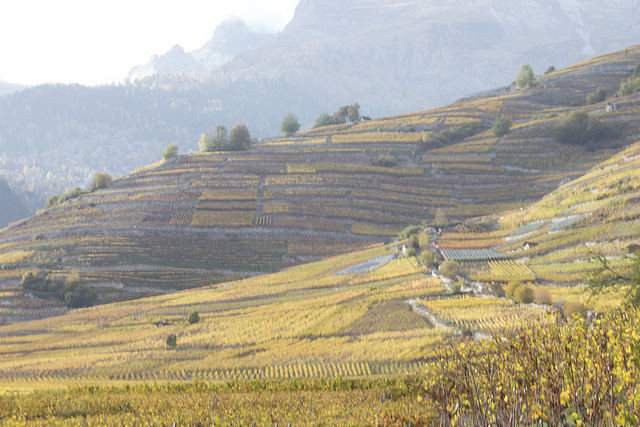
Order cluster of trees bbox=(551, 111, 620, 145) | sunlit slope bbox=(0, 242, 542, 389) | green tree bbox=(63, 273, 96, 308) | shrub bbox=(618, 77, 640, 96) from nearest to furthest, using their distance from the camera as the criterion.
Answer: sunlit slope bbox=(0, 242, 542, 389)
green tree bbox=(63, 273, 96, 308)
cluster of trees bbox=(551, 111, 620, 145)
shrub bbox=(618, 77, 640, 96)

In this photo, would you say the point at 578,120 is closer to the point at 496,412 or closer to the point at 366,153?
the point at 366,153

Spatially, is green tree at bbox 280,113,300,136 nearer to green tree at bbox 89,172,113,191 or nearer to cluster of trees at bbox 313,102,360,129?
cluster of trees at bbox 313,102,360,129

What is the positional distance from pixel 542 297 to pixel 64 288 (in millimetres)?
59326

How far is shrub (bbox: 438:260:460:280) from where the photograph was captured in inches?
2015

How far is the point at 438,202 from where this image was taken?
9325 centimetres

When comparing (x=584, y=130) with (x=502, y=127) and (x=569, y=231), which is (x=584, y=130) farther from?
(x=569, y=231)

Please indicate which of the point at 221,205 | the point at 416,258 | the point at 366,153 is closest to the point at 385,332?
the point at 416,258

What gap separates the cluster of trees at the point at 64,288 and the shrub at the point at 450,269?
4690 cm

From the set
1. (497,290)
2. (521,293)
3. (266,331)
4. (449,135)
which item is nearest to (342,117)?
(449,135)

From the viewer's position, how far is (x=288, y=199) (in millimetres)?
92812

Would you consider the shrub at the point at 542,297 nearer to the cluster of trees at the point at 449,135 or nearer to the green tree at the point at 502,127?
the cluster of trees at the point at 449,135

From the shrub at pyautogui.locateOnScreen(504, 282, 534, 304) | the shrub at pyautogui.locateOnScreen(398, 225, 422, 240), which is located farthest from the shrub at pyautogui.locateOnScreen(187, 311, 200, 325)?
the shrub at pyautogui.locateOnScreen(398, 225, 422, 240)

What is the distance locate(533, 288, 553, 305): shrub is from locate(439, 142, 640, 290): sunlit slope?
13.7 feet

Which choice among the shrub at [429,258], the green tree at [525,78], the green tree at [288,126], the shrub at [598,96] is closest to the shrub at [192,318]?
the shrub at [429,258]
